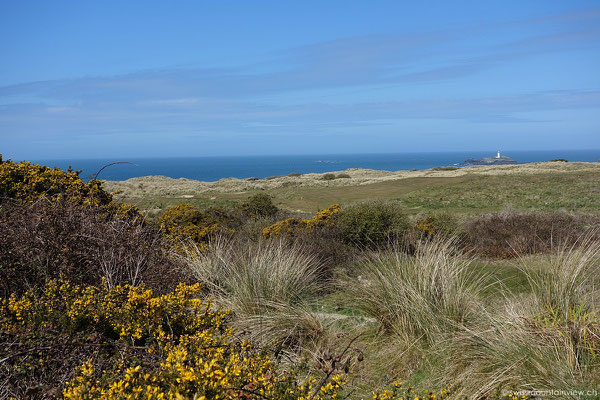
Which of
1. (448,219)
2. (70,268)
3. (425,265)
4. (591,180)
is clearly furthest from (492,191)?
(70,268)

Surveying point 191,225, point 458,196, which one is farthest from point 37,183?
point 458,196

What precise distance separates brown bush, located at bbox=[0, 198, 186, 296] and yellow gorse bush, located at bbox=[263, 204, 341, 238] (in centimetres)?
500

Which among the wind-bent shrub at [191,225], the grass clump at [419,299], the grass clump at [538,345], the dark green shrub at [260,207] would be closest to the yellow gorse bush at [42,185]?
the wind-bent shrub at [191,225]

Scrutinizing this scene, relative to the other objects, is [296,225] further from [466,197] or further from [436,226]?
[466,197]

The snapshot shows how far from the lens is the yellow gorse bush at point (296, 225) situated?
35.2 feet

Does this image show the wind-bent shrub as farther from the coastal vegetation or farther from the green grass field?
the green grass field

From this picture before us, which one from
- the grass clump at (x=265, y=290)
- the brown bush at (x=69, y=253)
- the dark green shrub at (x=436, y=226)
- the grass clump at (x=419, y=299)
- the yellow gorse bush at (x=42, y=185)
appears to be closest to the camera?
the brown bush at (x=69, y=253)

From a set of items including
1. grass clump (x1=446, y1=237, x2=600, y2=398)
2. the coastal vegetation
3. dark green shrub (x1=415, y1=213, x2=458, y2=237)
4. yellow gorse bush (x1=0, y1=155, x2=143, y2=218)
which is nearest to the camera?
the coastal vegetation

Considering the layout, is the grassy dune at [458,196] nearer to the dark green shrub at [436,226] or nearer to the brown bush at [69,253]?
the dark green shrub at [436,226]

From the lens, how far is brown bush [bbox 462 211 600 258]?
1123 cm

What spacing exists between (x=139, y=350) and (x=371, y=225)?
319 inches

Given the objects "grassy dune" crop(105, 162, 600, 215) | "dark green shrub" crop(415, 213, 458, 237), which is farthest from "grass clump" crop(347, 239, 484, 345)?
"grassy dune" crop(105, 162, 600, 215)

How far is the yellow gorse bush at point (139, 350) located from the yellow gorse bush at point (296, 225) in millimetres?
6370

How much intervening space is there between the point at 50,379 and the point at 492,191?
2957 centimetres
